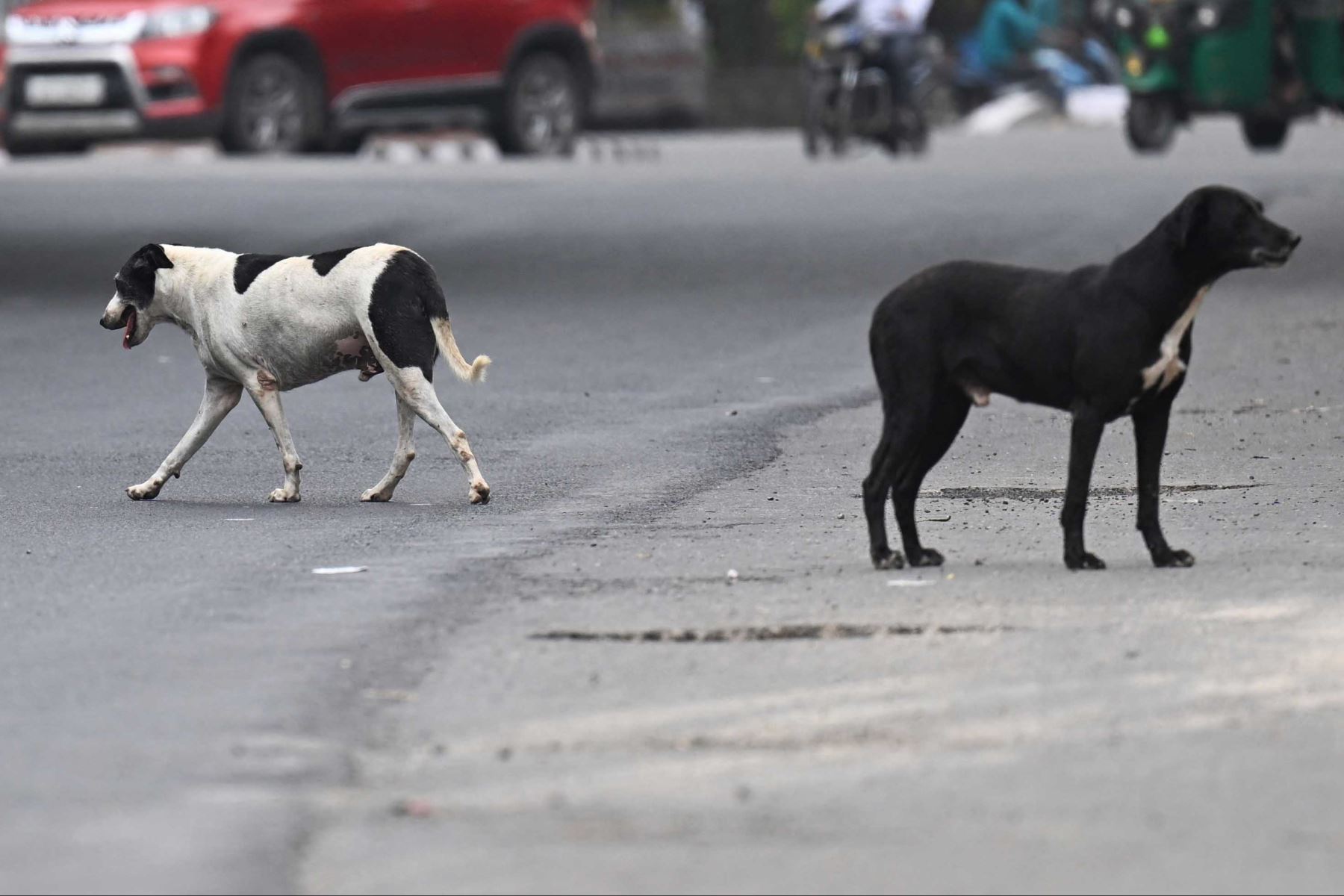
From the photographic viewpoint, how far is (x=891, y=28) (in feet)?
97.9

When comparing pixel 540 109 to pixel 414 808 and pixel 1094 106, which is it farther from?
pixel 414 808

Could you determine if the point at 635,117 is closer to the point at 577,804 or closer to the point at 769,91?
the point at 769,91

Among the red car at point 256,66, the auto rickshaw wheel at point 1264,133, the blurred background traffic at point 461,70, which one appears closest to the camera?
the red car at point 256,66

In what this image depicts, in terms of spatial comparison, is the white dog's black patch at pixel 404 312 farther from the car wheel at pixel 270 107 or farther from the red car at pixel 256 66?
the car wheel at pixel 270 107

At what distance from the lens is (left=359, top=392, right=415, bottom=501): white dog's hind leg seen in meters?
9.25

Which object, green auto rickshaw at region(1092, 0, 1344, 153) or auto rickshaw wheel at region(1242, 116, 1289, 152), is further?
auto rickshaw wheel at region(1242, 116, 1289, 152)

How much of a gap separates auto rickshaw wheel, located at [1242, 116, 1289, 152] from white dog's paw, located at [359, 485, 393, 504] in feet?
67.9

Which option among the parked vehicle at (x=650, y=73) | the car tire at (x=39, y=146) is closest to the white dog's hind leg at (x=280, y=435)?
the car tire at (x=39, y=146)

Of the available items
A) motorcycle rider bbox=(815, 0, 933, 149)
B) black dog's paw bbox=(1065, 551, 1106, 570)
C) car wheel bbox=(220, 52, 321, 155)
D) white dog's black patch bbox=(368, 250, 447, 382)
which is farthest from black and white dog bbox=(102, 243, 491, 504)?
motorcycle rider bbox=(815, 0, 933, 149)

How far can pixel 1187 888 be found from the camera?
15.2 feet

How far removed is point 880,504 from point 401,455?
2.12m

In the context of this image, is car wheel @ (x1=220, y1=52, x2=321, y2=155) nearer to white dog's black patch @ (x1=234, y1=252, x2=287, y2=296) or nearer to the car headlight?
the car headlight

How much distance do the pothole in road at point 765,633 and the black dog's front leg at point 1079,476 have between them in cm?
83

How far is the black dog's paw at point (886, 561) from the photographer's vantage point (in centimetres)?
766
